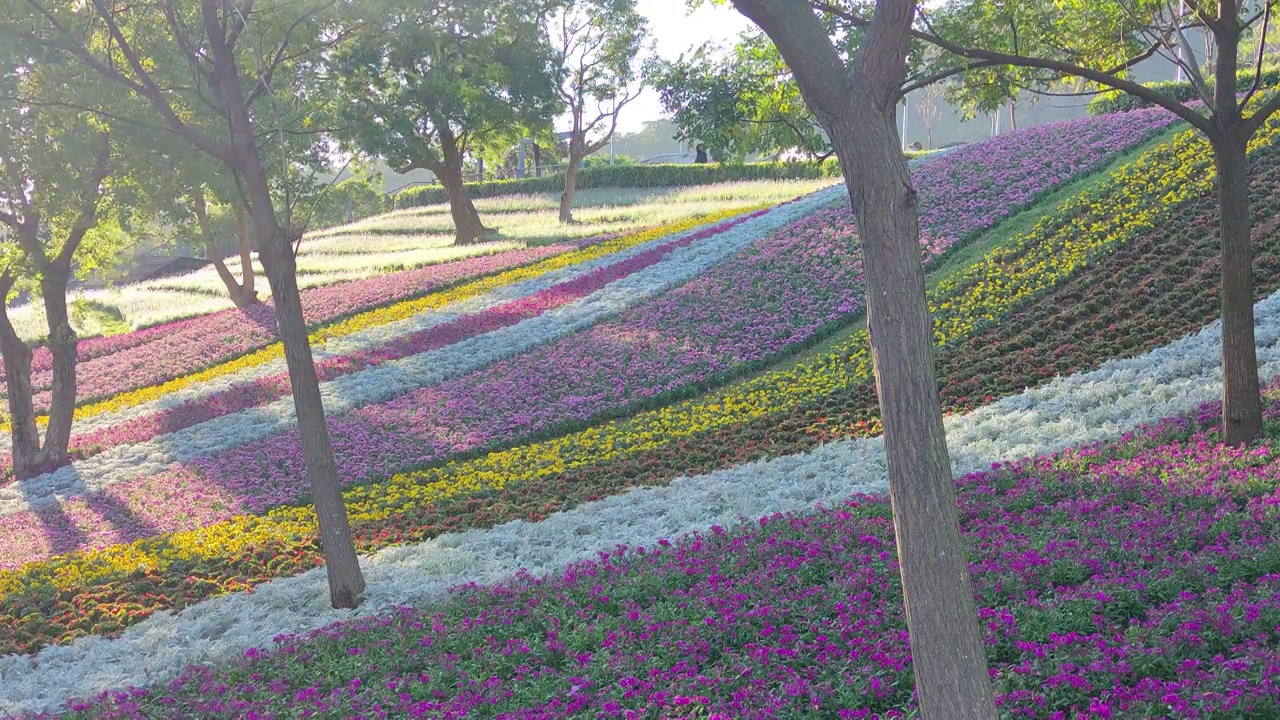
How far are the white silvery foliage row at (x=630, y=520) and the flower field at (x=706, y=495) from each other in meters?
0.06

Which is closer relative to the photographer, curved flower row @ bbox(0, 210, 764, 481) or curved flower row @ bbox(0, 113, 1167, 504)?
Answer: curved flower row @ bbox(0, 113, 1167, 504)

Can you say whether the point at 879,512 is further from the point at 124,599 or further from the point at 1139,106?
the point at 1139,106

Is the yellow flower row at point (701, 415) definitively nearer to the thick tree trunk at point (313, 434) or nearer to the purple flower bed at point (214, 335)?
the thick tree trunk at point (313, 434)

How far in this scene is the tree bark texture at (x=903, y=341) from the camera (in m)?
4.29

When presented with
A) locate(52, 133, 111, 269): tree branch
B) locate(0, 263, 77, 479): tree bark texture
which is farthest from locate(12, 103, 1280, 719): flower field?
locate(52, 133, 111, 269): tree branch

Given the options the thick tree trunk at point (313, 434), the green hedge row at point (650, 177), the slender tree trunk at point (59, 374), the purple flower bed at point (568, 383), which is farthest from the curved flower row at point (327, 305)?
the thick tree trunk at point (313, 434)

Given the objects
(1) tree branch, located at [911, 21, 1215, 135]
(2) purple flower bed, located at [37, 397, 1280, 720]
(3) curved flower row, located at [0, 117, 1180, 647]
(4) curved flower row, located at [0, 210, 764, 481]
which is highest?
(1) tree branch, located at [911, 21, 1215, 135]

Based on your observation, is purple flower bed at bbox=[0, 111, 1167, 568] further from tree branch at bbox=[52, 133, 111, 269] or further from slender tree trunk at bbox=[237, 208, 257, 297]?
slender tree trunk at bbox=[237, 208, 257, 297]

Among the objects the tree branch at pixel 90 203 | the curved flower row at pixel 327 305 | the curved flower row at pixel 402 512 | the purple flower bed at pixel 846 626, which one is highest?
the tree branch at pixel 90 203

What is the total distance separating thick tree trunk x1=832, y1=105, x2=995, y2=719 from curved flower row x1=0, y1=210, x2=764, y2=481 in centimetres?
1814

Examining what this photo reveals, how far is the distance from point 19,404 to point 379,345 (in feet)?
24.3

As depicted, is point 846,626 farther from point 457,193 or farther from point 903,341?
Result: point 457,193

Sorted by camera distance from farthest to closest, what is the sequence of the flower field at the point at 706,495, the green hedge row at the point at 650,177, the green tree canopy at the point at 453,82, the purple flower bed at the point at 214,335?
the green hedge row at the point at 650,177 < the green tree canopy at the point at 453,82 < the purple flower bed at the point at 214,335 < the flower field at the point at 706,495

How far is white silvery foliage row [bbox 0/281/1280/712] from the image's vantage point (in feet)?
28.8
